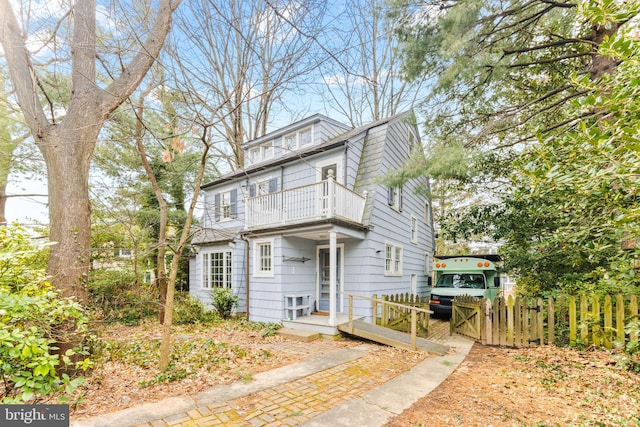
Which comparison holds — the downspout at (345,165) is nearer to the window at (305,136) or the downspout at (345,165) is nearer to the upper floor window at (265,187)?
the window at (305,136)

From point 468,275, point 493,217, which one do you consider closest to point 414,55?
point 493,217

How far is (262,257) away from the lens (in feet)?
33.8

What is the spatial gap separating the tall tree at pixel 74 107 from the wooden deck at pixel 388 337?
19.3 ft

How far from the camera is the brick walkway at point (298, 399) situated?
355 cm

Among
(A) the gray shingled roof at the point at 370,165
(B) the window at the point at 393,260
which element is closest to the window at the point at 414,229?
(B) the window at the point at 393,260

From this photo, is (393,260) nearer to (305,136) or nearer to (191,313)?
(305,136)

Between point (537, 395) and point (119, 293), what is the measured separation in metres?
12.3

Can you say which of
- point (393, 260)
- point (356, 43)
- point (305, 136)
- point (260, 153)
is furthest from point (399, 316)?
point (260, 153)

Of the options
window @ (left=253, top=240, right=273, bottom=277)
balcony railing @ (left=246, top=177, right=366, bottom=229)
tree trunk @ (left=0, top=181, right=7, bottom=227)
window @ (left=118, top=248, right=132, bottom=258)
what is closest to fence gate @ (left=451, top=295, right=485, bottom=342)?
balcony railing @ (left=246, top=177, right=366, bottom=229)

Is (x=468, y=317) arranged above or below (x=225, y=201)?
below

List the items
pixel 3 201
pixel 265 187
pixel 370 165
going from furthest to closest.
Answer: pixel 3 201 < pixel 265 187 < pixel 370 165

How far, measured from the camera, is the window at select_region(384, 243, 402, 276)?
10.8 m

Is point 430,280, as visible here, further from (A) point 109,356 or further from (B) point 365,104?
(A) point 109,356

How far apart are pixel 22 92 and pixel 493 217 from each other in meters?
12.2
